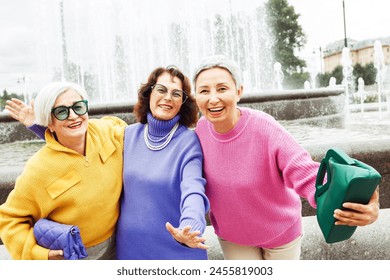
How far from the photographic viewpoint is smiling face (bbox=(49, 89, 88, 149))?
1.65 meters

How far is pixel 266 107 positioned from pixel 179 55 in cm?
1091

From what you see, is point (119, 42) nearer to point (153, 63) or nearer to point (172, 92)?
point (153, 63)

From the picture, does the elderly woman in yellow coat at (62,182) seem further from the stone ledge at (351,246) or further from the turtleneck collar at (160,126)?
the stone ledge at (351,246)

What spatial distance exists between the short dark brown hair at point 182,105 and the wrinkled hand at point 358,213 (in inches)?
31.1

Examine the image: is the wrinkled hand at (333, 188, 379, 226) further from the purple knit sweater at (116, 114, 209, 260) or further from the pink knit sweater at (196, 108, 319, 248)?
the purple knit sweater at (116, 114, 209, 260)

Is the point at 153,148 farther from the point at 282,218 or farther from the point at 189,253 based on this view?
the point at 282,218

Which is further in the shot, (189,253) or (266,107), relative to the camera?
(266,107)

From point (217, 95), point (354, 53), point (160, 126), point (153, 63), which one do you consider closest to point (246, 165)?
point (217, 95)

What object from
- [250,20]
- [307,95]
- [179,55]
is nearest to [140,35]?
[179,55]

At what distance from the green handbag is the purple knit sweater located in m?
0.46

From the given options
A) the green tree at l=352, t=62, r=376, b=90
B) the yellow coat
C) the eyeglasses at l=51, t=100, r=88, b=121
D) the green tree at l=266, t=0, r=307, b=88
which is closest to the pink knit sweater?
the yellow coat

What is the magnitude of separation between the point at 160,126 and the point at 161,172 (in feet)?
0.67

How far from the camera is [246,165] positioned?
5.40ft
